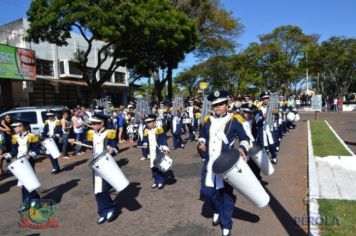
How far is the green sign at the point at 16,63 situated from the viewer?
18766 millimetres

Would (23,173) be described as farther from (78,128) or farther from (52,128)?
(78,128)

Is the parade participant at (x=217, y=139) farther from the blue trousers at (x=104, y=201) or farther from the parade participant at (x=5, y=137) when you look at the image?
the parade participant at (x=5, y=137)

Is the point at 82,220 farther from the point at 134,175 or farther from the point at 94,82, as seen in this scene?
the point at 94,82

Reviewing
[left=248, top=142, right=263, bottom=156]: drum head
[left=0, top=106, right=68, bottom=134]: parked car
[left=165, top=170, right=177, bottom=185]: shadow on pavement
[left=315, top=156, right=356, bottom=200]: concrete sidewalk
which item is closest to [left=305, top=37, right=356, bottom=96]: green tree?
[left=315, top=156, right=356, bottom=200]: concrete sidewalk

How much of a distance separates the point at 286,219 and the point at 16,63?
709 inches

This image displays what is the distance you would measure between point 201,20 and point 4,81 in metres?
18.1

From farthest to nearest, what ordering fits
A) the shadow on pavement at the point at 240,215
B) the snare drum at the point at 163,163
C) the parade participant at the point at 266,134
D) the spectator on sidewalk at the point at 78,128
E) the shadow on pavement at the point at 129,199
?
the spectator on sidewalk at the point at 78,128
the parade participant at the point at 266,134
the snare drum at the point at 163,163
the shadow on pavement at the point at 129,199
the shadow on pavement at the point at 240,215

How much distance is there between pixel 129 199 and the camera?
7.23 metres

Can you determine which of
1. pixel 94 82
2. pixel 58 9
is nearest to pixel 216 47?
pixel 94 82

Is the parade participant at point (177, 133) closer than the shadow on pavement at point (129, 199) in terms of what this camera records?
No

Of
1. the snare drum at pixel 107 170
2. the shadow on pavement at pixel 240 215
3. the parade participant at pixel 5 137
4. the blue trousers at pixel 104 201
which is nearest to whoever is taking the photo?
the snare drum at pixel 107 170

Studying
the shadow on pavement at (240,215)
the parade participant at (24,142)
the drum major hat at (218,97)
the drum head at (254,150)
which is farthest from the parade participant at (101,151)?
the drum head at (254,150)

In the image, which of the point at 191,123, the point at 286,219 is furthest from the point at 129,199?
the point at 191,123

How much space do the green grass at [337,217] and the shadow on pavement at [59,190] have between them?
494cm
